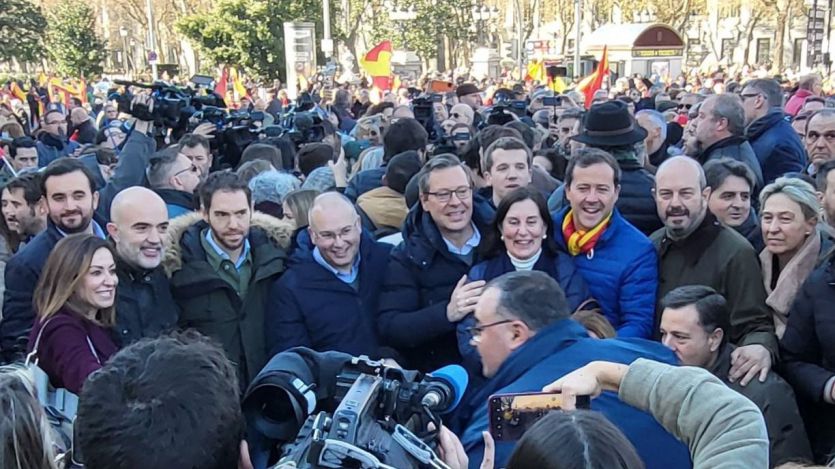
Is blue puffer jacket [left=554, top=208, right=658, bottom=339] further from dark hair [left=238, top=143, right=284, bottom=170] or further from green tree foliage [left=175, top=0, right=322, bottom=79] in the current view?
green tree foliage [left=175, top=0, right=322, bottom=79]

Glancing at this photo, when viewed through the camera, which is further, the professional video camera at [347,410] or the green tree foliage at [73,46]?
the green tree foliage at [73,46]

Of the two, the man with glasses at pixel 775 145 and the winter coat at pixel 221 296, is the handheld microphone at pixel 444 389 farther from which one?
the man with glasses at pixel 775 145

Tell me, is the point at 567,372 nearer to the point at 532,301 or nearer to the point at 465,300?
the point at 532,301

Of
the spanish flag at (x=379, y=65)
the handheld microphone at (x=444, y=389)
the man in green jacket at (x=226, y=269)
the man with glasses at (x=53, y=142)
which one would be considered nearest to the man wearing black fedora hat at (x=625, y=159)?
the man in green jacket at (x=226, y=269)

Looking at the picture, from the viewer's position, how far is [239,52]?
1073 inches

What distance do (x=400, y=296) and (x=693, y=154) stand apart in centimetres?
370

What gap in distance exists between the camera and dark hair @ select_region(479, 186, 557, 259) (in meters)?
3.93

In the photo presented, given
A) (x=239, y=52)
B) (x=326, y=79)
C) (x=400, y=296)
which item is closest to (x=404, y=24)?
(x=239, y=52)

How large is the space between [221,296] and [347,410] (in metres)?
2.28

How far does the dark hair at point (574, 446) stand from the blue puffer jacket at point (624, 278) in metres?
2.08

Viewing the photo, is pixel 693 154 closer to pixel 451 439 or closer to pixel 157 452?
pixel 451 439

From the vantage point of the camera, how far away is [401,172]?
538 centimetres

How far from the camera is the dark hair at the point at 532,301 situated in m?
2.81

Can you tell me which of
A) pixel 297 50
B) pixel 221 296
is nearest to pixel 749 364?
pixel 221 296
